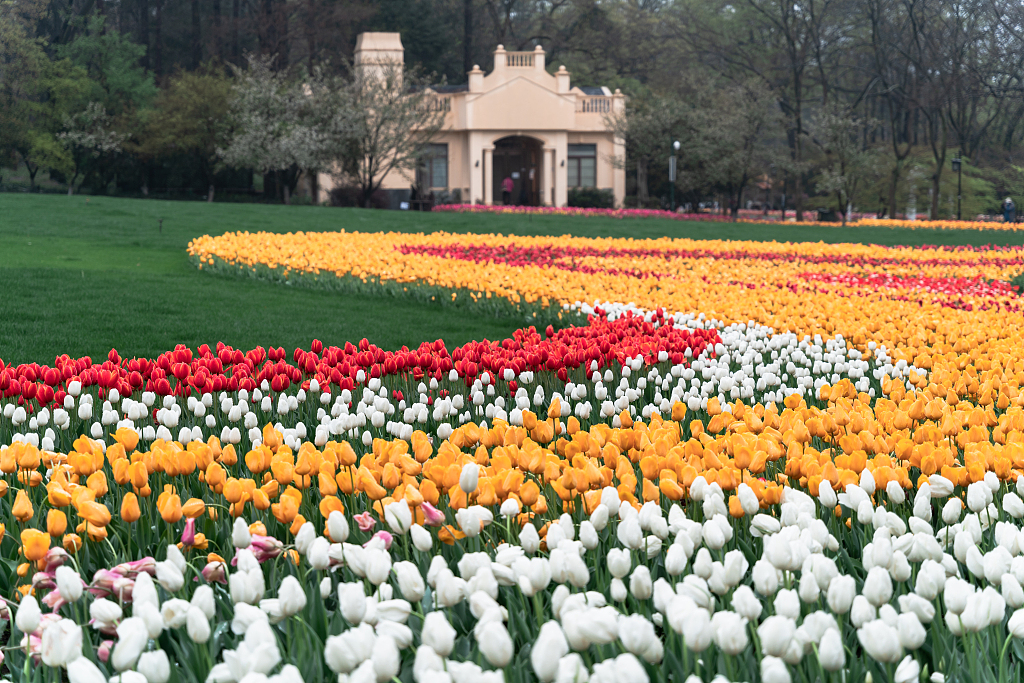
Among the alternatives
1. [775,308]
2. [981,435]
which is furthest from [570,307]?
[981,435]

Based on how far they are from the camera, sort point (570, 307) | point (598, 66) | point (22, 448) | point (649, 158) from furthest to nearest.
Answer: point (598, 66), point (649, 158), point (570, 307), point (22, 448)

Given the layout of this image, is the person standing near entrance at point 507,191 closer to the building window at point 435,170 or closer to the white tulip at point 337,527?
the building window at point 435,170

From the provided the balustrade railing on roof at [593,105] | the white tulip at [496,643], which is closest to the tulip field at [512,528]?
the white tulip at [496,643]

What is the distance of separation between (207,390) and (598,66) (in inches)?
1850

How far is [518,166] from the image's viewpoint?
43.6 meters

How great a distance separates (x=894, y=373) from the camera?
5156 millimetres

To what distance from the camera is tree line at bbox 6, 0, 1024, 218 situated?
111ft

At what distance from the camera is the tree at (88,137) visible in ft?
109

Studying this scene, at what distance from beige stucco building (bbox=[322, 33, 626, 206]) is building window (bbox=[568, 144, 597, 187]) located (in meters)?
0.05

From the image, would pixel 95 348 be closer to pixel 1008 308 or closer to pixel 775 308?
pixel 775 308

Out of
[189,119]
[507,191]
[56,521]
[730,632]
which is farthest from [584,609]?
[507,191]

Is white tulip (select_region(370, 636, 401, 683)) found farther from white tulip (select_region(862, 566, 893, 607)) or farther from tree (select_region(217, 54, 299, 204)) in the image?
tree (select_region(217, 54, 299, 204))

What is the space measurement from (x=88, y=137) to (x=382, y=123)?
34.6 feet

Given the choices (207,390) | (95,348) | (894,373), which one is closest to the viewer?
(207,390)
